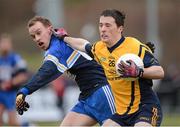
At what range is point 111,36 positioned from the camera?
9.02 metres

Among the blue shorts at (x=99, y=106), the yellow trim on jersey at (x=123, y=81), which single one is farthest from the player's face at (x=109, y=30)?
the blue shorts at (x=99, y=106)

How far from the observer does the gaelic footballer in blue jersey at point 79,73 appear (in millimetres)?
9781

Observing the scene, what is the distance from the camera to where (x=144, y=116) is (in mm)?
8828

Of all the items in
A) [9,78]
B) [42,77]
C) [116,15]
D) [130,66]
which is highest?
[116,15]

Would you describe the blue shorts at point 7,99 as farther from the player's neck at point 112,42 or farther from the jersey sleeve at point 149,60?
the jersey sleeve at point 149,60

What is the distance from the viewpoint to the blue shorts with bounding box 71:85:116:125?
32.8ft

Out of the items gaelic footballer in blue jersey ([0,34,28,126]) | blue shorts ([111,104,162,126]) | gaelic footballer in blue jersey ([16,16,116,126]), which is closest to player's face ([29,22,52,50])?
gaelic footballer in blue jersey ([16,16,116,126])

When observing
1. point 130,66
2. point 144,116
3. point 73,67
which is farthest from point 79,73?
point 130,66

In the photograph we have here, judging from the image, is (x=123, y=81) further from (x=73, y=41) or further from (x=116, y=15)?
(x=73, y=41)

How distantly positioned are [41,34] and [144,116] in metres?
1.90

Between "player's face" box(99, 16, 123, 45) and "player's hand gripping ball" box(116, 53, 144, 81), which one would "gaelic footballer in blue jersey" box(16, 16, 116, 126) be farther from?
"player's hand gripping ball" box(116, 53, 144, 81)

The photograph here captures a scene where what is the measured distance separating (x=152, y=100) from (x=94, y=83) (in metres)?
1.38

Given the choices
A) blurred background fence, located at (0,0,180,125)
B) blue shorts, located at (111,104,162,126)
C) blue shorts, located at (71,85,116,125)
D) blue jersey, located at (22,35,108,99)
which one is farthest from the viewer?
blurred background fence, located at (0,0,180,125)

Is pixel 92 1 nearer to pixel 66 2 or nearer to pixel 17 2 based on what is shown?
pixel 66 2
